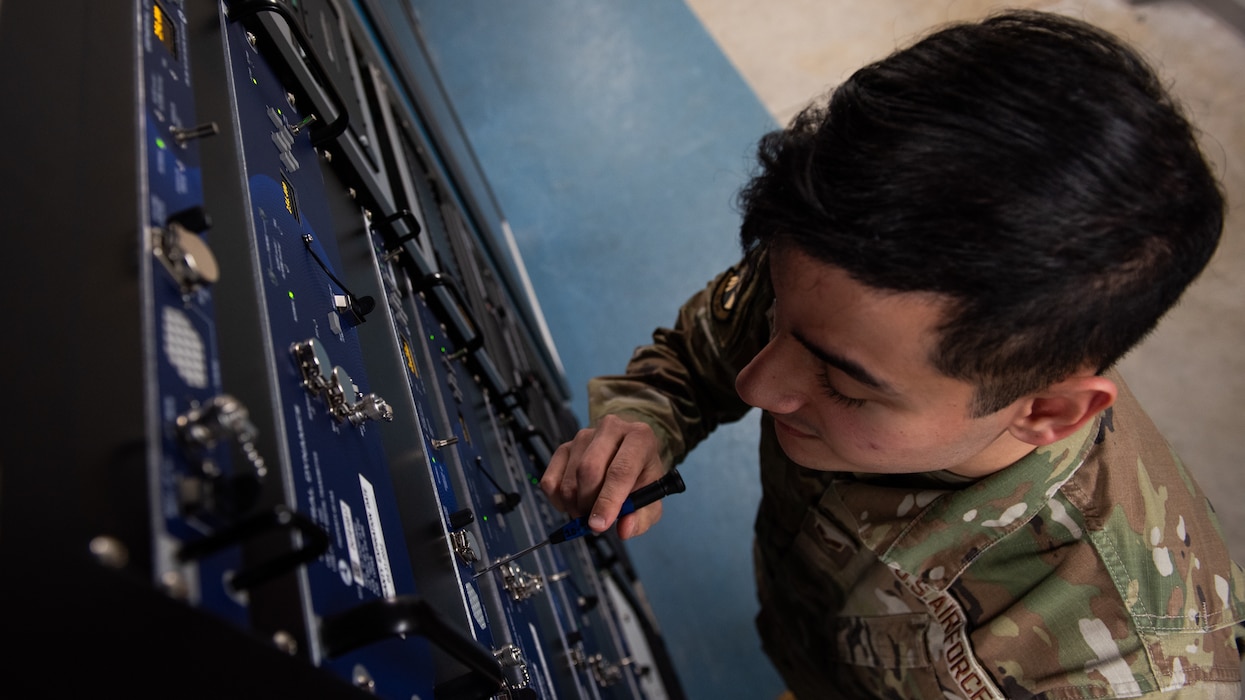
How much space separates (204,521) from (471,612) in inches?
16.2

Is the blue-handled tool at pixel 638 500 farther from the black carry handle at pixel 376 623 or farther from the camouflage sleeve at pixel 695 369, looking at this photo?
the black carry handle at pixel 376 623

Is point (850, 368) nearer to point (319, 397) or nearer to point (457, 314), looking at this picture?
point (319, 397)

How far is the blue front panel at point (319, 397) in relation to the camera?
0.63 meters

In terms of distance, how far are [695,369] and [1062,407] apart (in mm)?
736

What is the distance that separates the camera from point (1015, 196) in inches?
31.2

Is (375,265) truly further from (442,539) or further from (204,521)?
(204,521)

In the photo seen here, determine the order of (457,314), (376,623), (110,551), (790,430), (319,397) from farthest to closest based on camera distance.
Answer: (457,314)
(790,430)
(319,397)
(376,623)
(110,551)

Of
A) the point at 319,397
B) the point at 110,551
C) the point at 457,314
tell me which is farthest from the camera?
the point at 457,314

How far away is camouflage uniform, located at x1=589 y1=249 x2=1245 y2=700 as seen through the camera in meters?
1.07

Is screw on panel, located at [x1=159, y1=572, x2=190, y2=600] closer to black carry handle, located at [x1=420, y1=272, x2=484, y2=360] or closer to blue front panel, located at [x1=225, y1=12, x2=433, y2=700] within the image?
blue front panel, located at [x1=225, y1=12, x2=433, y2=700]

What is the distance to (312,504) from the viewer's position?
0.62m

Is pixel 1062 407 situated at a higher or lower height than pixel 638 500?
lower

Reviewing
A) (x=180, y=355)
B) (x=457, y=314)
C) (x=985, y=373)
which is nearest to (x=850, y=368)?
(x=985, y=373)

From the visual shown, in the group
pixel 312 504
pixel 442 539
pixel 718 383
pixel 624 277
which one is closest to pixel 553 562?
pixel 718 383
